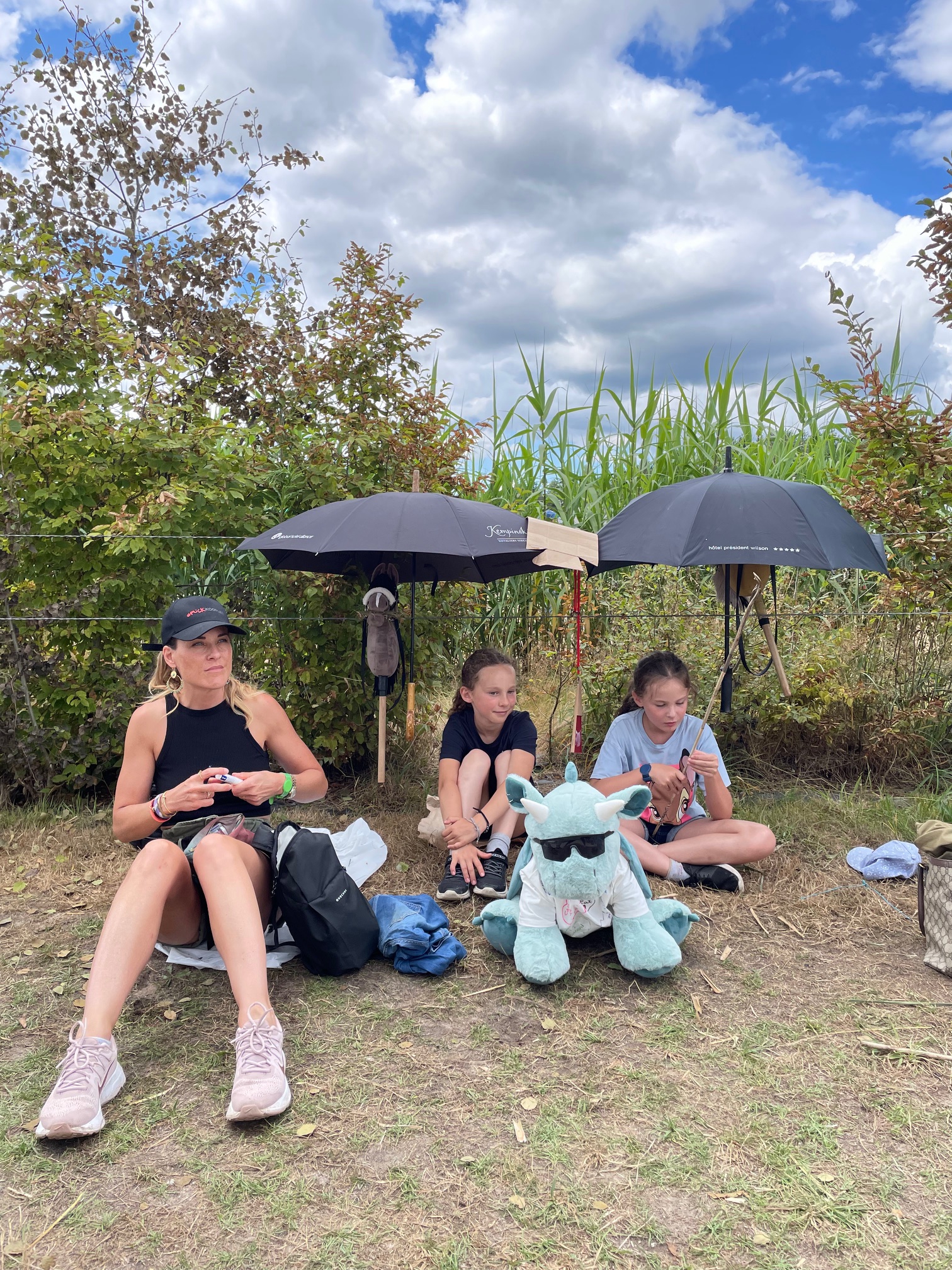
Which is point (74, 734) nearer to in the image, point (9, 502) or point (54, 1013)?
point (9, 502)

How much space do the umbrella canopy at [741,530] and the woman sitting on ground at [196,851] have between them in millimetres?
1611

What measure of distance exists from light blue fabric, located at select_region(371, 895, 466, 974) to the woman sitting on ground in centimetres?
41

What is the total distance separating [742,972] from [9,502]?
403cm

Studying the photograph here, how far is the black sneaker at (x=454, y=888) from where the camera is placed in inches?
134

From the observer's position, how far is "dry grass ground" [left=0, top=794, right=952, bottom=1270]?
171cm

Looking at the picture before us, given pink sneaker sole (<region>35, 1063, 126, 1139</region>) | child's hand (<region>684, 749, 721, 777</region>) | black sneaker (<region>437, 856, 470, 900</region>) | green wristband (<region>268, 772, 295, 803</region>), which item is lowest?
pink sneaker sole (<region>35, 1063, 126, 1139</region>)

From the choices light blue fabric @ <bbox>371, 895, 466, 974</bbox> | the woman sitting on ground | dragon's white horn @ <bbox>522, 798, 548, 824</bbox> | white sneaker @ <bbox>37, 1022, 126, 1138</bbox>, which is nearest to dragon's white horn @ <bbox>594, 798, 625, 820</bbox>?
dragon's white horn @ <bbox>522, 798, 548, 824</bbox>

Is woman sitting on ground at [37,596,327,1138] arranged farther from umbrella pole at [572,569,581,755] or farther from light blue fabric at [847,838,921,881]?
light blue fabric at [847,838,921,881]

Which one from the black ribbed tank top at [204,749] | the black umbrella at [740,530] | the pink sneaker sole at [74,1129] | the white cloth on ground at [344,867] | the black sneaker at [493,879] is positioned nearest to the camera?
the pink sneaker sole at [74,1129]

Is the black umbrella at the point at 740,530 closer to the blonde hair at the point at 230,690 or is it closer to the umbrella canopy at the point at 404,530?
the umbrella canopy at the point at 404,530

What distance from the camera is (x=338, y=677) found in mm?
4641

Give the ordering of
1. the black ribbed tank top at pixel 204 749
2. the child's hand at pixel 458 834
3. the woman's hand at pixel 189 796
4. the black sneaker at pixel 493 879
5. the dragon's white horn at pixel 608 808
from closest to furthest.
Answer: the woman's hand at pixel 189 796 < the dragon's white horn at pixel 608 808 < the black ribbed tank top at pixel 204 749 < the black sneaker at pixel 493 879 < the child's hand at pixel 458 834

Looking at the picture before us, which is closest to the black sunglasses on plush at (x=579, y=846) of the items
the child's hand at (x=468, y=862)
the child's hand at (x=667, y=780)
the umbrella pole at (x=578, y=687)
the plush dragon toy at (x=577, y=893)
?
the plush dragon toy at (x=577, y=893)

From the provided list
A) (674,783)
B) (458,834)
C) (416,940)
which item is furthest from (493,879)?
(674,783)
